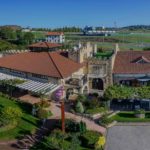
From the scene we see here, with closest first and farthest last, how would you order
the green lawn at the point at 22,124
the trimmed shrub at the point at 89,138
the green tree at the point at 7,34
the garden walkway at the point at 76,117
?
the trimmed shrub at the point at 89,138 < the green lawn at the point at 22,124 < the garden walkway at the point at 76,117 < the green tree at the point at 7,34

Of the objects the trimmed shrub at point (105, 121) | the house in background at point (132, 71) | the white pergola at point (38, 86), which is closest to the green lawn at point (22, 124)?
the white pergola at point (38, 86)

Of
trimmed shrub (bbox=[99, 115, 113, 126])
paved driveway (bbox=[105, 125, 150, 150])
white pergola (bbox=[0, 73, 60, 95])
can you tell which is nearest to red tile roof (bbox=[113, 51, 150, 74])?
white pergola (bbox=[0, 73, 60, 95])

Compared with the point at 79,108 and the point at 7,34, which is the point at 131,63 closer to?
the point at 79,108

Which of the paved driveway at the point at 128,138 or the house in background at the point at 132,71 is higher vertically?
the house in background at the point at 132,71

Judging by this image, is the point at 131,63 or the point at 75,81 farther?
the point at 131,63

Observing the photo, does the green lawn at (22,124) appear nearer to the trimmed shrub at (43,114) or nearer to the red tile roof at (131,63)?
the trimmed shrub at (43,114)

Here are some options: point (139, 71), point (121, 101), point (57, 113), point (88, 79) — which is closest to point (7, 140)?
point (57, 113)

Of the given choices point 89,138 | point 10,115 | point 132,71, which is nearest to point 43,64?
point 132,71
